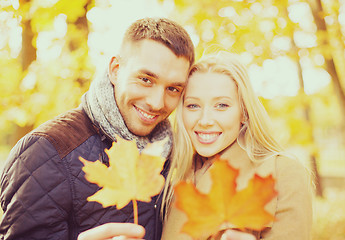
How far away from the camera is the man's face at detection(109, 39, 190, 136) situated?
1.76 m

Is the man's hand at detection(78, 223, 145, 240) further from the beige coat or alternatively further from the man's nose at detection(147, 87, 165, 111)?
the man's nose at detection(147, 87, 165, 111)

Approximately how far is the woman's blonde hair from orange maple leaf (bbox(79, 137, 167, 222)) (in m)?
1.00

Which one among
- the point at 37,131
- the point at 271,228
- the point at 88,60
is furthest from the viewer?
the point at 88,60

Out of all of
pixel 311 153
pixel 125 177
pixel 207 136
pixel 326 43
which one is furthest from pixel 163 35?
pixel 311 153

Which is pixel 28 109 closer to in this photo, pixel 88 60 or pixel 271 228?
pixel 88 60

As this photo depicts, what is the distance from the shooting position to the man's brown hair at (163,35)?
71.1 inches

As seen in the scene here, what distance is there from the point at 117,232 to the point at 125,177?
18 cm

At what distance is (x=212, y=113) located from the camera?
171 centimetres

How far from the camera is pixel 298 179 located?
151cm

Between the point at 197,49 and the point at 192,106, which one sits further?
the point at 197,49

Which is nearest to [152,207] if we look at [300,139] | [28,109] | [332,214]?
[28,109]

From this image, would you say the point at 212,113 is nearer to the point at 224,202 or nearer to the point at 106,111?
the point at 106,111

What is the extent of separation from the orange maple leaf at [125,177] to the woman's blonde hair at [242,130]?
100 centimetres

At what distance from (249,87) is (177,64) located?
0.48 metres
